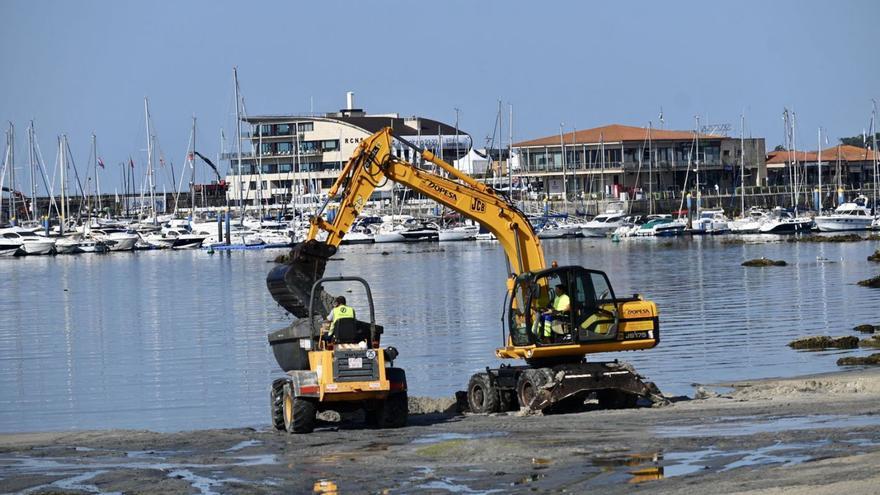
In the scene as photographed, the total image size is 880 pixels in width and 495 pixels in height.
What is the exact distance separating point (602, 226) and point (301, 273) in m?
107

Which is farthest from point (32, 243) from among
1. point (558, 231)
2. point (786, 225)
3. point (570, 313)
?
point (570, 313)

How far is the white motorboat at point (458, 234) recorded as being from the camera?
134250mm

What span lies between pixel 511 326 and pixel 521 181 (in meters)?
119

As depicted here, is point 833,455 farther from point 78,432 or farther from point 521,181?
point 521,181

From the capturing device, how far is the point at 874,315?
140 ft

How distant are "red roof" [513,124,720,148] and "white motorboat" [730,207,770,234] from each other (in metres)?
16.9

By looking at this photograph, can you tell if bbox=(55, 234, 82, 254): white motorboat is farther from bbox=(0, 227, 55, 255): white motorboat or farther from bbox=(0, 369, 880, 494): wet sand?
bbox=(0, 369, 880, 494): wet sand

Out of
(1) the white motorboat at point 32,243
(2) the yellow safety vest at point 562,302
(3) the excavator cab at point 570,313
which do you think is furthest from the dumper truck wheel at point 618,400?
(1) the white motorboat at point 32,243

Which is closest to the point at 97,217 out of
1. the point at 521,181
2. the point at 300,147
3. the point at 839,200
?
the point at 300,147

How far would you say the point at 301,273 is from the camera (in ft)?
80.4

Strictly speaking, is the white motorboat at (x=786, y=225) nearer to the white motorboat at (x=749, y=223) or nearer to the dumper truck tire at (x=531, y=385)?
the white motorboat at (x=749, y=223)

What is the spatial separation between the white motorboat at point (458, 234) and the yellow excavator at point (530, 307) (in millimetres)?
108297

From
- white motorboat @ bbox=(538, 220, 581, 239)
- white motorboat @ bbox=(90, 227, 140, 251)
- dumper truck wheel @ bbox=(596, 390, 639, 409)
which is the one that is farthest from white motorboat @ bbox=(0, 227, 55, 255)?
dumper truck wheel @ bbox=(596, 390, 639, 409)

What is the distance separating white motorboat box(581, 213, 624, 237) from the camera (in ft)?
425
